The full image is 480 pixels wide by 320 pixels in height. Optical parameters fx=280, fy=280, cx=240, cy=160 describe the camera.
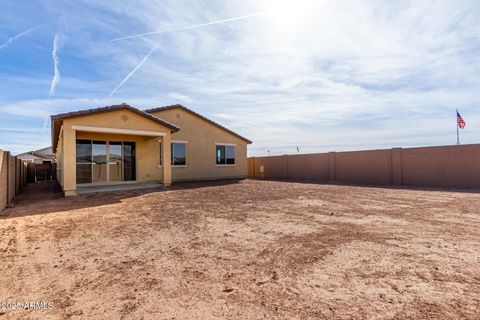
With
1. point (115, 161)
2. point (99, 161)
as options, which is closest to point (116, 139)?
point (115, 161)

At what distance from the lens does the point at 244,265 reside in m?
3.93

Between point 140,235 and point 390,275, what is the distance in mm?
4374

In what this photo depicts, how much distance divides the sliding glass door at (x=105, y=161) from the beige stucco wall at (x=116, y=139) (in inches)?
12.3

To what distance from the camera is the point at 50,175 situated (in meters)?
26.2

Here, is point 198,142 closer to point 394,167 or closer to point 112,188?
point 112,188

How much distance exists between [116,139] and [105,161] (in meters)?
1.27

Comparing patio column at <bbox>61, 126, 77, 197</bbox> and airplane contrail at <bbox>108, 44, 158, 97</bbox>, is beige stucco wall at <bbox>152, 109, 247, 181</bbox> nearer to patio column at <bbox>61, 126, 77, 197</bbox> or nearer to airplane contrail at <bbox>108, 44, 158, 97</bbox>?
airplane contrail at <bbox>108, 44, 158, 97</bbox>

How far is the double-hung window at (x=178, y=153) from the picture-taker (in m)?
17.8

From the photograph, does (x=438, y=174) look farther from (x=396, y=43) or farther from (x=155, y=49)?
(x=155, y=49)

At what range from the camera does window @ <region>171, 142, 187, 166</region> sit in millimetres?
17905

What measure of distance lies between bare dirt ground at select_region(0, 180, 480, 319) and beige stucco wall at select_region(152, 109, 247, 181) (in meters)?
11.0

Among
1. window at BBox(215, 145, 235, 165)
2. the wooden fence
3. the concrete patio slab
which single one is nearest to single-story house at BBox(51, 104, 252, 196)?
window at BBox(215, 145, 235, 165)

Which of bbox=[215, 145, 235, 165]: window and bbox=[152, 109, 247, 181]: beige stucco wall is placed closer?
bbox=[152, 109, 247, 181]: beige stucco wall

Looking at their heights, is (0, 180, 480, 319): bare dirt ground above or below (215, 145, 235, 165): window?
below
